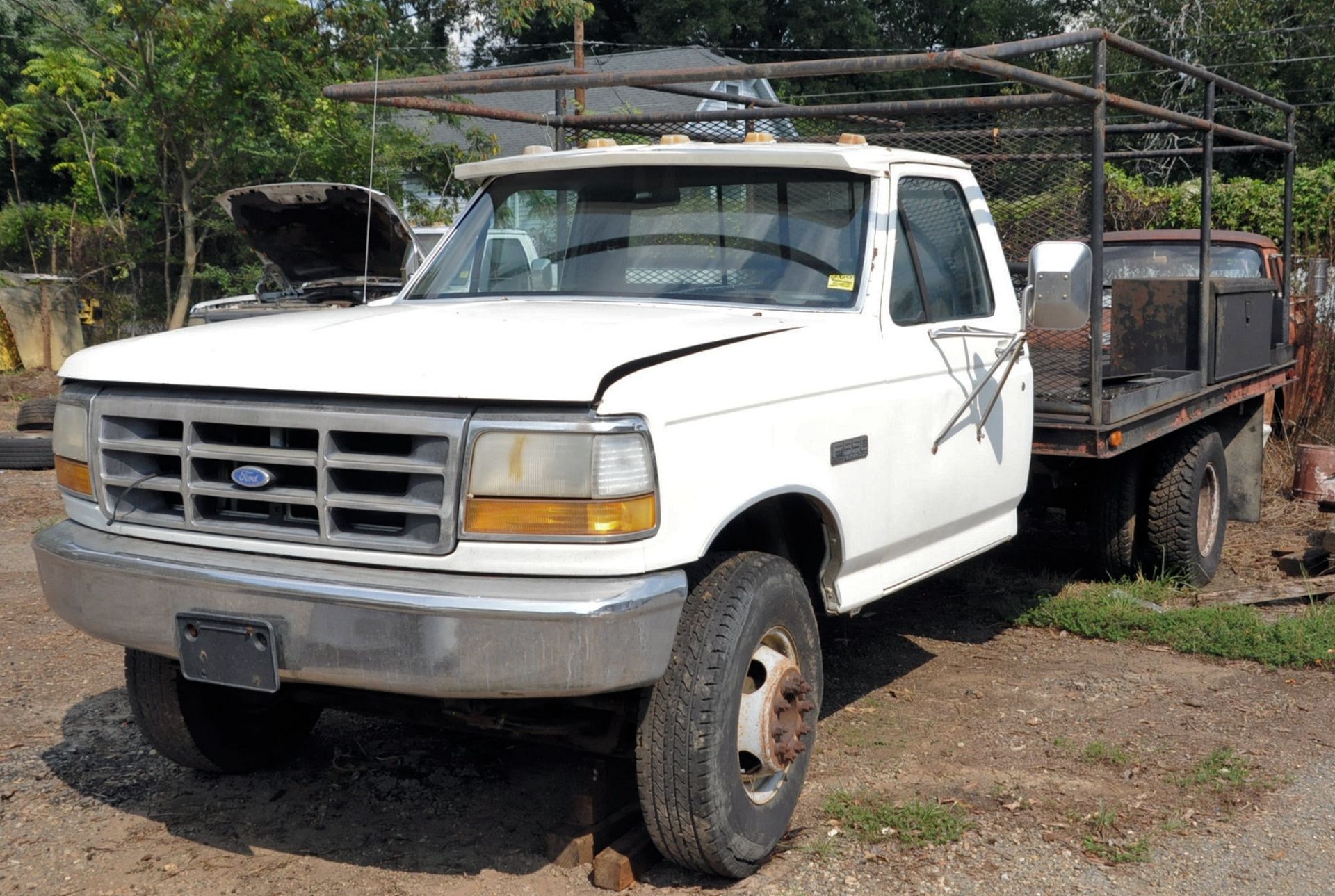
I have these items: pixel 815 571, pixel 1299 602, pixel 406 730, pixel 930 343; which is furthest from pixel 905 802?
pixel 1299 602

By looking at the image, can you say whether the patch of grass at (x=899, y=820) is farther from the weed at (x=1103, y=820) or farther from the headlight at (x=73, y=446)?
the headlight at (x=73, y=446)

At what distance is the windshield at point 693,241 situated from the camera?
4.37 metres

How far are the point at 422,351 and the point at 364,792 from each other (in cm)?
170

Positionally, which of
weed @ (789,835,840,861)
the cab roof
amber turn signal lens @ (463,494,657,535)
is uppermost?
the cab roof

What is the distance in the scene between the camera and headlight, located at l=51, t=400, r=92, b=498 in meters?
3.64

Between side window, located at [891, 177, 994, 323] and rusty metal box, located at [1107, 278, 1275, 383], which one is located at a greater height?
side window, located at [891, 177, 994, 323]

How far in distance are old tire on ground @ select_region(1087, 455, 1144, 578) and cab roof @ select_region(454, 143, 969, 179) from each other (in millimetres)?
2292

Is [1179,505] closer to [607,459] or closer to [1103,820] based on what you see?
[1103,820]

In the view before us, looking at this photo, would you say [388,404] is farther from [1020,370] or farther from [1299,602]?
[1299,602]

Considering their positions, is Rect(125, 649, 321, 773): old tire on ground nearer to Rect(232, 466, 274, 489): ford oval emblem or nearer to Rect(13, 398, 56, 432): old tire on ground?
Rect(232, 466, 274, 489): ford oval emblem

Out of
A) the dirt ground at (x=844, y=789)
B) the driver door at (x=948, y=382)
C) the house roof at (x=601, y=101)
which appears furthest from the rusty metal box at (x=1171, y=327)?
the house roof at (x=601, y=101)

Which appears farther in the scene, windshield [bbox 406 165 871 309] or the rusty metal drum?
the rusty metal drum

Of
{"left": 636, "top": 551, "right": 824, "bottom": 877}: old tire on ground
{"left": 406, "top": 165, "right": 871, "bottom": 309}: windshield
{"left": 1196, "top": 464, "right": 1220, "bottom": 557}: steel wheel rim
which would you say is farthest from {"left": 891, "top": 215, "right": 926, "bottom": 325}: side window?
{"left": 1196, "top": 464, "right": 1220, "bottom": 557}: steel wheel rim

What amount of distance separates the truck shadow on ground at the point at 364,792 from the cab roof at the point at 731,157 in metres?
2.01
